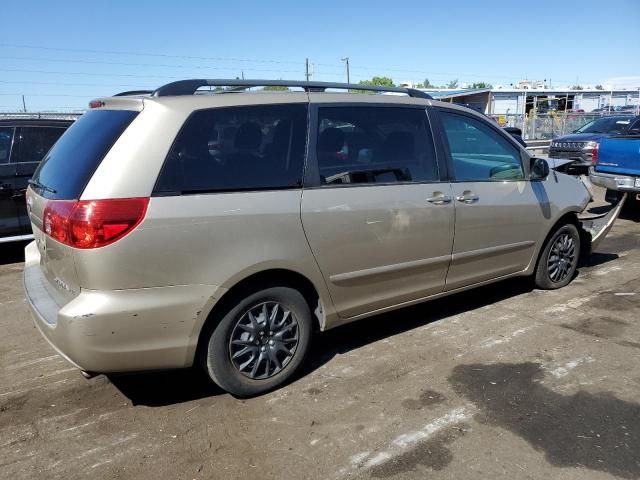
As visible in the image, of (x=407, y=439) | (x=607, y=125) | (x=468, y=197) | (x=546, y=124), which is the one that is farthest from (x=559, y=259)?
(x=546, y=124)

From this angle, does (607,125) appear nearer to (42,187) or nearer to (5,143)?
(5,143)

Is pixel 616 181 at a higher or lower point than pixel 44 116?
lower

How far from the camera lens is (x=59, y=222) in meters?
2.96

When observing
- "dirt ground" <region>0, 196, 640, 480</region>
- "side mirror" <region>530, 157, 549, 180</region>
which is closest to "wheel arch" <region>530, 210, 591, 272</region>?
"side mirror" <region>530, 157, 549, 180</region>

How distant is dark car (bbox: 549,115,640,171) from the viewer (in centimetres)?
1336

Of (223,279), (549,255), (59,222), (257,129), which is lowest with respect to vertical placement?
(549,255)

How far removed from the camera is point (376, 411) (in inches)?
128

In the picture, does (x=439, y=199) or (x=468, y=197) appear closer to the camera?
(x=439, y=199)

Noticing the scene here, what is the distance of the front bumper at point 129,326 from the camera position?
2859 mm

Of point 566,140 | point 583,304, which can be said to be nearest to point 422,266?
point 583,304

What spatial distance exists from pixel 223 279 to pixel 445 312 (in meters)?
2.48

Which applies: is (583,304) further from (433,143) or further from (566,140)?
(566,140)

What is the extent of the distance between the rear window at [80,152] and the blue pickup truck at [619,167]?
8.22m

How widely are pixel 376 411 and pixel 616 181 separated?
24.9ft
